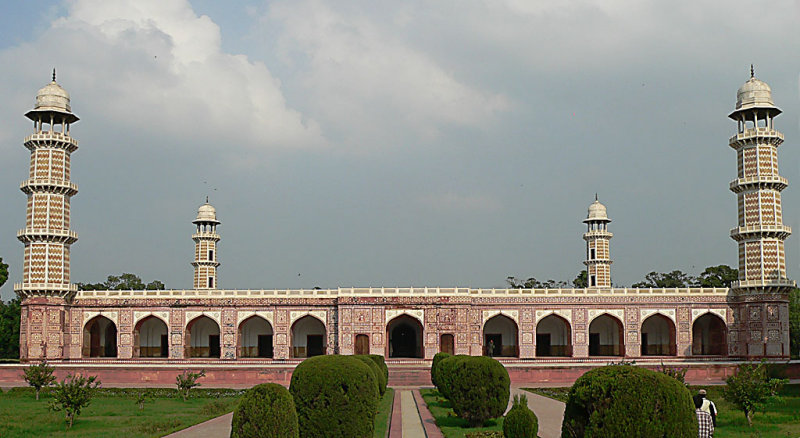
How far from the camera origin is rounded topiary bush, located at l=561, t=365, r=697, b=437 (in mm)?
6570

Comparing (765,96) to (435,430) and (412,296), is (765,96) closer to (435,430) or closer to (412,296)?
(412,296)

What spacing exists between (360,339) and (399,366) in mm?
4258

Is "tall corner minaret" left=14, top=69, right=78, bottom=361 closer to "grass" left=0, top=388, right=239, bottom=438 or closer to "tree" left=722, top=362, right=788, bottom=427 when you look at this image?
"grass" left=0, top=388, right=239, bottom=438

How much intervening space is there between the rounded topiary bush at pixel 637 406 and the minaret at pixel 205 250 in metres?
38.9

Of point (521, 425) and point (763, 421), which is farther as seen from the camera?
point (763, 421)

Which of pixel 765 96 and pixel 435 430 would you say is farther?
pixel 765 96

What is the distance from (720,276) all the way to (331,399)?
45.1m

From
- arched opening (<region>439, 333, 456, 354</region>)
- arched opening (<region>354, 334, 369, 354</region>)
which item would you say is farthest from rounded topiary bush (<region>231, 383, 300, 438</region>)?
arched opening (<region>439, 333, 456, 354</region>)

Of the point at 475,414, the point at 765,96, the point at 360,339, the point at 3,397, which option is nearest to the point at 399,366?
the point at 360,339

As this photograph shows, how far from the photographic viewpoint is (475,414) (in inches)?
556

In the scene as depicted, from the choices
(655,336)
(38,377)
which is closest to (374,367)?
(38,377)

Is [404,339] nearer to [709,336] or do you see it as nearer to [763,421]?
[709,336]

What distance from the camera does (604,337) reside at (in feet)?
121

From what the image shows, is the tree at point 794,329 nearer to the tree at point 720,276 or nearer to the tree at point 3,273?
the tree at point 720,276
